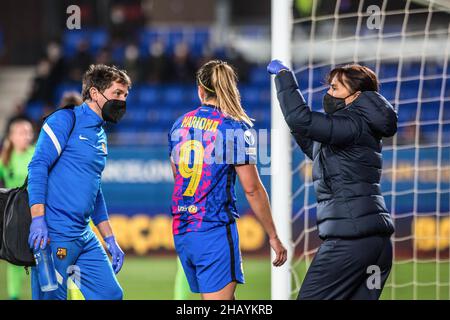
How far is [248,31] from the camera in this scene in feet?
50.3

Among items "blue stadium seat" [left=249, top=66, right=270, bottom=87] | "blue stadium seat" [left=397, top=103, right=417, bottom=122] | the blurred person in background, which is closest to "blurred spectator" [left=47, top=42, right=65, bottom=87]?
"blue stadium seat" [left=249, top=66, right=270, bottom=87]

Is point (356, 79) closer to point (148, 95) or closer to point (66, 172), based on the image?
point (66, 172)

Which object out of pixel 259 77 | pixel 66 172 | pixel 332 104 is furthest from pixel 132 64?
pixel 332 104

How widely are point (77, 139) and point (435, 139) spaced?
6747 mm

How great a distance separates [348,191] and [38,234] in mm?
1557

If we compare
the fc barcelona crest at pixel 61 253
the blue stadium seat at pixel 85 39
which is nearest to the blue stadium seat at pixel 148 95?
the blue stadium seat at pixel 85 39

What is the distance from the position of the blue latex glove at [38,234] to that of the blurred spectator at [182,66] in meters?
9.18

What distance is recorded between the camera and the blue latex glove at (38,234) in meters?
4.35

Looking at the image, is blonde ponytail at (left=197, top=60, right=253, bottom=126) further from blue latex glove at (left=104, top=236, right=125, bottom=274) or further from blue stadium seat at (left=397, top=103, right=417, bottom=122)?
blue stadium seat at (left=397, top=103, right=417, bottom=122)

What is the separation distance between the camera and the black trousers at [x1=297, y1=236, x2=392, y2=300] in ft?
13.9

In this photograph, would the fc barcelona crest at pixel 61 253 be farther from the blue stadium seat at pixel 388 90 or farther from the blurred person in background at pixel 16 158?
the blue stadium seat at pixel 388 90

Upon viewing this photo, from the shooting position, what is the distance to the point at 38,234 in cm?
435

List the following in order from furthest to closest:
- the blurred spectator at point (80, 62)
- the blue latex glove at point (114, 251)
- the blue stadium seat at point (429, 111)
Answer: the blurred spectator at point (80, 62), the blue stadium seat at point (429, 111), the blue latex glove at point (114, 251)

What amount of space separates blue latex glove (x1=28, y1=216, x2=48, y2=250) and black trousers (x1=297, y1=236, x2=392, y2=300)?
1314 millimetres
